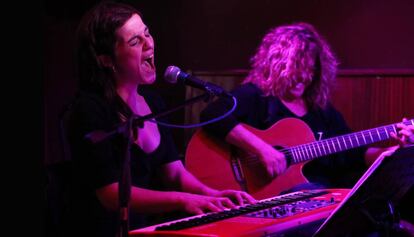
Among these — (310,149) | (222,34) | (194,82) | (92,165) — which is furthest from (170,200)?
(222,34)

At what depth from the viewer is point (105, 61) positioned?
287 cm

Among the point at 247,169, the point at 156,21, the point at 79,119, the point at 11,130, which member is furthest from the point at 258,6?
the point at 11,130

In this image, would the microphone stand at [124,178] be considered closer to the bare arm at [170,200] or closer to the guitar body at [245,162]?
the bare arm at [170,200]

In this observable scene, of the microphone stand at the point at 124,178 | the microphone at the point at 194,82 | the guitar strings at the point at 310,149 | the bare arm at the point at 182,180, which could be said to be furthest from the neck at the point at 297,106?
the microphone stand at the point at 124,178

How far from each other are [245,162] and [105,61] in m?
1.48

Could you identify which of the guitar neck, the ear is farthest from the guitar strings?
the ear

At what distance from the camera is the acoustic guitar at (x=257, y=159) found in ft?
13.0

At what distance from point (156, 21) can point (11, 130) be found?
326 cm

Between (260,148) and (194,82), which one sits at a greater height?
(194,82)

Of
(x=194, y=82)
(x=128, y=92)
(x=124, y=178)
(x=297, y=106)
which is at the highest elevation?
(x=194, y=82)

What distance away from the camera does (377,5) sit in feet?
14.6

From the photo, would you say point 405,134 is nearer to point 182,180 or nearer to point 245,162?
point 245,162

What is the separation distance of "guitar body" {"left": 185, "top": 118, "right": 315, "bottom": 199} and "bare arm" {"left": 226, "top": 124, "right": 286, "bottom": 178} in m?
0.06

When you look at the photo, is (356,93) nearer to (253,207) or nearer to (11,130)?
(253,207)
